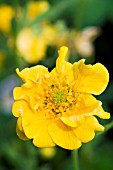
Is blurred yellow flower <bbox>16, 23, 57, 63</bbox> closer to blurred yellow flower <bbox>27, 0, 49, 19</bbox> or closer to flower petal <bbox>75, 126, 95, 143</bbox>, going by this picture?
blurred yellow flower <bbox>27, 0, 49, 19</bbox>

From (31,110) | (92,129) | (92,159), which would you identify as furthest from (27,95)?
(92,159)

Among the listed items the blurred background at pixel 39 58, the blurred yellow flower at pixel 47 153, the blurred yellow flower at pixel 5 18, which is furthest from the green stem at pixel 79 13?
the blurred yellow flower at pixel 47 153

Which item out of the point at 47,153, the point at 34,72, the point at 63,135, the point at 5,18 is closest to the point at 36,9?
the point at 5,18

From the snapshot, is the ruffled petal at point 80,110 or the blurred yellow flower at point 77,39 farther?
the blurred yellow flower at point 77,39

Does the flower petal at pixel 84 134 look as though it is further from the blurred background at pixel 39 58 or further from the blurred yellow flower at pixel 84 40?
the blurred yellow flower at pixel 84 40

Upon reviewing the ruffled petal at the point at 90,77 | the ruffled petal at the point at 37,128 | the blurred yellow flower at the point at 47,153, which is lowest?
the ruffled petal at the point at 37,128

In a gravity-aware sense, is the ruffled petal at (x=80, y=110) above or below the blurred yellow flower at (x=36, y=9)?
below
